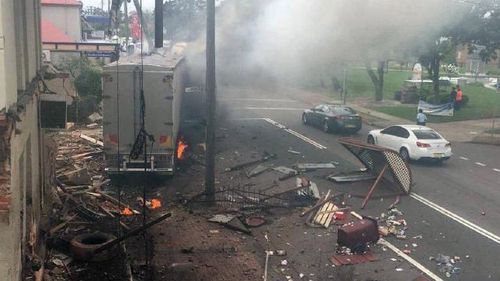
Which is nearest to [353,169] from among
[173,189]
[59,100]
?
[173,189]

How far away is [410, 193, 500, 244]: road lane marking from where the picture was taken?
1165 cm

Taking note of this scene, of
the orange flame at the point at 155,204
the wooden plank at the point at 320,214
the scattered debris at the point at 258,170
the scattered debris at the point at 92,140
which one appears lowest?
the orange flame at the point at 155,204

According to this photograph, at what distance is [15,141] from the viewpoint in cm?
682

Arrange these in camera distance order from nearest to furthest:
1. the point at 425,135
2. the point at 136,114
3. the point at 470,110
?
the point at 136,114 < the point at 425,135 < the point at 470,110

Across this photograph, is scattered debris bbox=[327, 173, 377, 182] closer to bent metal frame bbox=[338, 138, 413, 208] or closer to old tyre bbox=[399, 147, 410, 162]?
bent metal frame bbox=[338, 138, 413, 208]

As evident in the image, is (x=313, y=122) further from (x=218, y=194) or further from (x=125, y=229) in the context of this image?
(x=125, y=229)

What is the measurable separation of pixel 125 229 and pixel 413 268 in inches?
220

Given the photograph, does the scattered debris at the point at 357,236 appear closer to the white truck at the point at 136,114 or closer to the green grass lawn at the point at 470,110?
the white truck at the point at 136,114

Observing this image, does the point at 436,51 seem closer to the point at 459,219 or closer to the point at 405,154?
the point at 405,154

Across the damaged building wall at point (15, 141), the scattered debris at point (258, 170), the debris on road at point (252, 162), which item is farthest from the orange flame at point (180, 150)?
the damaged building wall at point (15, 141)

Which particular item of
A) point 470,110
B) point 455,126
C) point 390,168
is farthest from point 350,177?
point 470,110

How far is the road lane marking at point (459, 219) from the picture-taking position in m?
11.6

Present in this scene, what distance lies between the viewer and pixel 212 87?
528 inches

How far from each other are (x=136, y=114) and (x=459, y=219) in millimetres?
8135
